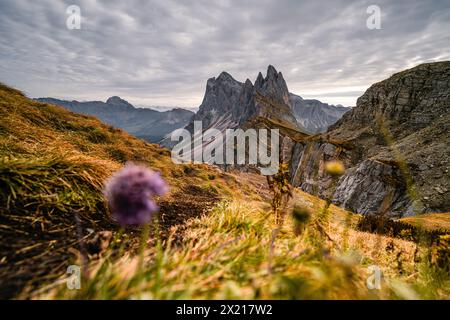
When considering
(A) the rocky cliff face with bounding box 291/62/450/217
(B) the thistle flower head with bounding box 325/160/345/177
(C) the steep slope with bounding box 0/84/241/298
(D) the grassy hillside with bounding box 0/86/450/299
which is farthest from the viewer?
(A) the rocky cliff face with bounding box 291/62/450/217

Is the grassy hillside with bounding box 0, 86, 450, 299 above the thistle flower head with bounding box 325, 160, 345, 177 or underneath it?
underneath

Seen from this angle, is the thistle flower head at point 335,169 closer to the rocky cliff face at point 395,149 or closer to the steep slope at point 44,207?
the steep slope at point 44,207

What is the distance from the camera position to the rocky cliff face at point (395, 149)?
36000 millimetres

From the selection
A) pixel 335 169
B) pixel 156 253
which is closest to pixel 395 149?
pixel 335 169

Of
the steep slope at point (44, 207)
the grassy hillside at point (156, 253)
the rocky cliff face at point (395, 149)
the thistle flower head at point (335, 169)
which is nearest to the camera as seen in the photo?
the grassy hillside at point (156, 253)

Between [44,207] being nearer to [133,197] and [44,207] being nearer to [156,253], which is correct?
[156,253]

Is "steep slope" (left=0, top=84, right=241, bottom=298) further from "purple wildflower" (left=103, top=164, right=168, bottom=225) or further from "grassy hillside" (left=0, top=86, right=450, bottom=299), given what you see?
"purple wildflower" (left=103, top=164, right=168, bottom=225)

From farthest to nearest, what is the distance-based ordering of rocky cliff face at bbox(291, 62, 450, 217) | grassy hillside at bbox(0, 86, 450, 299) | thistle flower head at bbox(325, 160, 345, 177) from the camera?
rocky cliff face at bbox(291, 62, 450, 217) → thistle flower head at bbox(325, 160, 345, 177) → grassy hillside at bbox(0, 86, 450, 299)

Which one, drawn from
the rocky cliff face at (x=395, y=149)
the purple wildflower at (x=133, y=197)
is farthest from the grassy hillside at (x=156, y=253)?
the rocky cliff face at (x=395, y=149)

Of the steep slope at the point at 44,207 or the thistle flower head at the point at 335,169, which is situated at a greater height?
the thistle flower head at the point at 335,169

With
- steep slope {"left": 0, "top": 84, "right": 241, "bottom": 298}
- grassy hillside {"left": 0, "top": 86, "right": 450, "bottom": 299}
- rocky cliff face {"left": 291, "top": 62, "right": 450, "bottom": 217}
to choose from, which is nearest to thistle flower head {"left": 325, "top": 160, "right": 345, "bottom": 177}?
grassy hillside {"left": 0, "top": 86, "right": 450, "bottom": 299}

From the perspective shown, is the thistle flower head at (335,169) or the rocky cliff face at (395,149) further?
the rocky cliff face at (395,149)

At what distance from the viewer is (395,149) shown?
137 ft

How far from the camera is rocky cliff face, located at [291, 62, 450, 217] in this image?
36000mm
